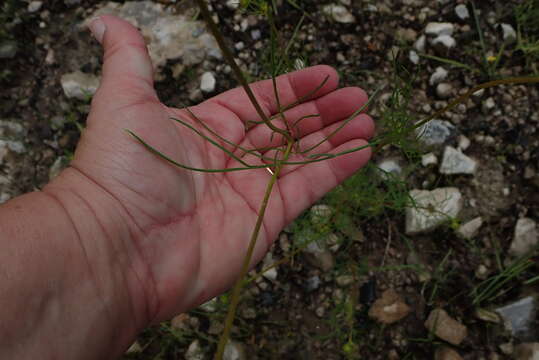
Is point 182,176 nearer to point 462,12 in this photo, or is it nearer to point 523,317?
point 523,317

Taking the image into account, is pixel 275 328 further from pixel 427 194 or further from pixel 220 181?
pixel 427 194

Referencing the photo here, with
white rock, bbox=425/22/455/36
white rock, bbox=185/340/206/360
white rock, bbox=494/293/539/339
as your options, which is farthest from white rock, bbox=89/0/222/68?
white rock, bbox=494/293/539/339

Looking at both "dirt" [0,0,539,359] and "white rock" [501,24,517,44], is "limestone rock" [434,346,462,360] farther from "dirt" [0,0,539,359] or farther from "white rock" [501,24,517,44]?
"white rock" [501,24,517,44]

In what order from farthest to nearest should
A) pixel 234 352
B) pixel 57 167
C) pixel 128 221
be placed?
1. pixel 57 167
2. pixel 234 352
3. pixel 128 221

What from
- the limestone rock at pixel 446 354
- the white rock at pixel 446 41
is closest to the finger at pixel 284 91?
the white rock at pixel 446 41

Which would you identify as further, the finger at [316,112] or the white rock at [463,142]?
the white rock at [463,142]

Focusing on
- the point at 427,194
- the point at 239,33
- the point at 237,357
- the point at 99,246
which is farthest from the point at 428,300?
the point at 239,33

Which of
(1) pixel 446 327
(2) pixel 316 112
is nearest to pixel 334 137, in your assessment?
(2) pixel 316 112

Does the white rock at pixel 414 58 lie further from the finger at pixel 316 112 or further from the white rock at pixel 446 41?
the finger at pixel 316 112
